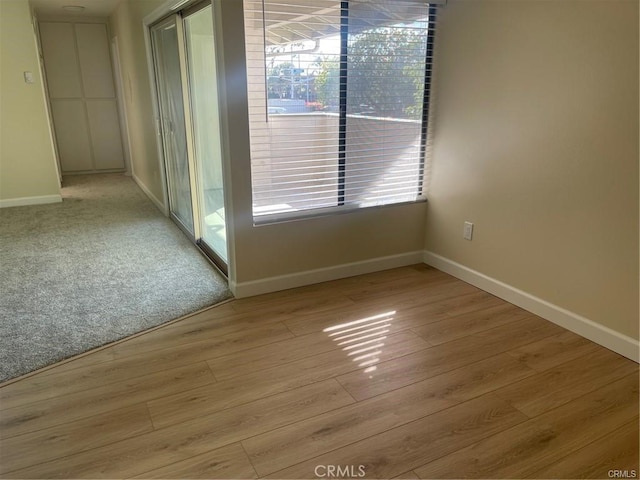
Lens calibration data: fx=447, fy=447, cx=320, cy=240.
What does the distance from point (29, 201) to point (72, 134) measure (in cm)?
226

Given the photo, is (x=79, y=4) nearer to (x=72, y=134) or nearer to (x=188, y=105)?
(x=72, y=134)

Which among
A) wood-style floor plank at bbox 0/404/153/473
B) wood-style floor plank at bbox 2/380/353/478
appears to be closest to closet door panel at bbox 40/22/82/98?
wood-style floor plank at bbox 0/404/153/473

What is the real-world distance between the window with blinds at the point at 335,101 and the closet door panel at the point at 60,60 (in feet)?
18.8

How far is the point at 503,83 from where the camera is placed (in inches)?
107

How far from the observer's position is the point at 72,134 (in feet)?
23.5

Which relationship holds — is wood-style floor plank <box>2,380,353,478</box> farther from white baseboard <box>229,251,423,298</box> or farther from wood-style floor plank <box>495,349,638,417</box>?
white baseboard <box>229,251,423,298</box>

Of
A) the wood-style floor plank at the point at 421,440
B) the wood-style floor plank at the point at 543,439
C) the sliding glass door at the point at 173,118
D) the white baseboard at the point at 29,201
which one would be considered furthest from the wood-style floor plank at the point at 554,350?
the white baseboard at the point at 29,201

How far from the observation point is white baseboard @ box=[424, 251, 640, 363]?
2.34 m

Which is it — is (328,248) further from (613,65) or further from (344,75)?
(613,65)

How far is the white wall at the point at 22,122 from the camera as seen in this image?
4.86 meters

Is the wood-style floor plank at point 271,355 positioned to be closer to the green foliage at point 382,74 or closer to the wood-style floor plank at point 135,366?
the wood-style floor plank at point 135,366

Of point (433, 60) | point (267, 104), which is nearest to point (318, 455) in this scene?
point (267, 104)

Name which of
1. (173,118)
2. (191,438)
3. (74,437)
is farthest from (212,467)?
(173,118)

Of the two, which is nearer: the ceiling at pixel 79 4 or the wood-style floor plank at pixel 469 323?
the wood-style floor plank at pixel 469 323
